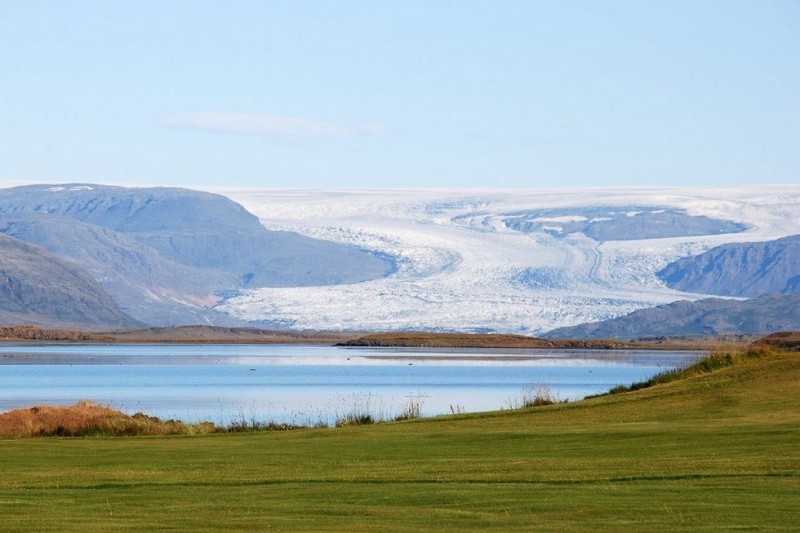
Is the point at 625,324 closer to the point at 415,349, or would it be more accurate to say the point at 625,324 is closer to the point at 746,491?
the point at 415,349

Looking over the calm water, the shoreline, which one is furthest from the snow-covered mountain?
the calm water

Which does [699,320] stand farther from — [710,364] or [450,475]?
[450,475]

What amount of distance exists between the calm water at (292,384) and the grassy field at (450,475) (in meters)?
10.6

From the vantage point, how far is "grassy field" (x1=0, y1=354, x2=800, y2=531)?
48.1ft

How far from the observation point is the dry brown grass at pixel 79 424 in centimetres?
2867

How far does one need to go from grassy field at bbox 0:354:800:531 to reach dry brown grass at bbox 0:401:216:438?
1.85 m

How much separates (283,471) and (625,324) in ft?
487

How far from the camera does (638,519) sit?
1440 centimetres

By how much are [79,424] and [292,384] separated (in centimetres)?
3121

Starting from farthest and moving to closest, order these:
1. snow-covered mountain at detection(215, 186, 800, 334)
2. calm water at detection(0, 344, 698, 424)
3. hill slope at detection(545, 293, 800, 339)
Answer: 1. hill slope at detection(545, 293, 800, 339)
2. snow-covered mountain at detection(215, 186, 800, 334)
3. calm water at detection(0, 344, 698, 424)

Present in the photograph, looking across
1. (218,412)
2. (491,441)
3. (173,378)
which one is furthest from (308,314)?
(491,441)

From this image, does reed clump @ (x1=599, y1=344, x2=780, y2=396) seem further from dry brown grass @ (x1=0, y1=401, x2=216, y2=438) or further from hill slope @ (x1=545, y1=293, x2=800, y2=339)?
hill slope @ (x1=545, y1=293, x2=800, y2=339)

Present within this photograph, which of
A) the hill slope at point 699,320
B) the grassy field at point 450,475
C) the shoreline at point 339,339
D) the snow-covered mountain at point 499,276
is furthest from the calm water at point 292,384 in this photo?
the hill slope at point 699,320

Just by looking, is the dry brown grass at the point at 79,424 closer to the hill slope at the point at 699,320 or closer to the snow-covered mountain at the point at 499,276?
the snow-covered mountain at the point at 499,276
